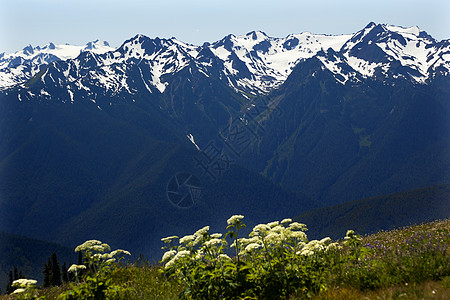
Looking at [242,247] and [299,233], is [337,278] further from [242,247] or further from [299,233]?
[242,247]

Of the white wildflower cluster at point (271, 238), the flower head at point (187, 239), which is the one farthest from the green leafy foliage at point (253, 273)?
the flower head at point (187, 239)

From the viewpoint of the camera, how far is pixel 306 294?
10.5 m

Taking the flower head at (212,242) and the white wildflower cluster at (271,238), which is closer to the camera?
the white wildflower cluster at (271,238)

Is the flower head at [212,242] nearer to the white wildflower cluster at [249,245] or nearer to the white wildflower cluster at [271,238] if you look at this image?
the white wildflower cluster at [249,245]

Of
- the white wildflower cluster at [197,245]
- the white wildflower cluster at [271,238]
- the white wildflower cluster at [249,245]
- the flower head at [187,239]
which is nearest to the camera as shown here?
the white wildflower cluster at [271,238]

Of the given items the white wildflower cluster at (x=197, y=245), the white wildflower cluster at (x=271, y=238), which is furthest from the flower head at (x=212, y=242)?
the white wildflower cluster at (x=271, y=238)

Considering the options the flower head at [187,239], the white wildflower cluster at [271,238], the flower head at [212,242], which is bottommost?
the white wildflower cluster at [271,238]

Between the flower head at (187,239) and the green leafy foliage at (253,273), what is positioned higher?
the flower head at (187,239)

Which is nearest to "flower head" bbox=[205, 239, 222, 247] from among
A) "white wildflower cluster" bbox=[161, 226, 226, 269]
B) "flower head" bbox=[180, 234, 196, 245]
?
"white wildflower cluster" bbox=[161, 226, 226, 269]

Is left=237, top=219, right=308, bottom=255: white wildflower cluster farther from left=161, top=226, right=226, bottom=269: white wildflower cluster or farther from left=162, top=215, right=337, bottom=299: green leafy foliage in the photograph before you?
left=161, top=226, right=226, bottom=269: white wildflower cluster

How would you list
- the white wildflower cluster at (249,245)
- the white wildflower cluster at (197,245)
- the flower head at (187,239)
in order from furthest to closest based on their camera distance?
1. the flower head at (187,239)
2. the white wildflower cluster at (197,245)
3. the white wildflower cluster at (249,245)

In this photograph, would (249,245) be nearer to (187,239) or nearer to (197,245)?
(187,239)

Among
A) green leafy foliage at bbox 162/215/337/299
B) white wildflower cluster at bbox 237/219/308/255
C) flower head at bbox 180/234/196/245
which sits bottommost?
green leafy foliage at bbox 162/215/337/299

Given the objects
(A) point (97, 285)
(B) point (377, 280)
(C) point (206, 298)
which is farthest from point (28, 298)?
(B) point (377, 280)
